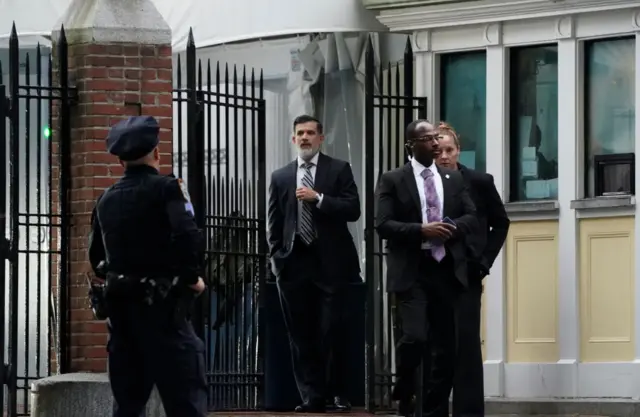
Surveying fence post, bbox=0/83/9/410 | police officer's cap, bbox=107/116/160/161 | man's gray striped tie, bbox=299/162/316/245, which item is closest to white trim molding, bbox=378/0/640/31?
man's gray striped tie, bbox=299/162/316/245

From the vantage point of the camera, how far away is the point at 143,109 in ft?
50.2

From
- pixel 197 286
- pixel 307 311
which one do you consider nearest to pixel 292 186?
pixel 307 311

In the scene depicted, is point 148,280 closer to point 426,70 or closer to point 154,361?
point 154,361

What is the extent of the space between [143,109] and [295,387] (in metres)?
2.54

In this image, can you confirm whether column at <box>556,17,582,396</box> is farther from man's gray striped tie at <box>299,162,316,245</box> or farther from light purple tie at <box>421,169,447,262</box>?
light purple tie at <box>421,169,447,262</box>

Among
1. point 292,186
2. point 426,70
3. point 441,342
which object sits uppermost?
point 426,70

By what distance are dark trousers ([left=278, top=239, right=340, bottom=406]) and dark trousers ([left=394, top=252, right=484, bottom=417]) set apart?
4.96ft

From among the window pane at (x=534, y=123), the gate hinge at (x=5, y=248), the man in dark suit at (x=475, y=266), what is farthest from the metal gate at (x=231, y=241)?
the window pane at (x=534, y=123)

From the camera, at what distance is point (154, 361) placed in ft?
37.7

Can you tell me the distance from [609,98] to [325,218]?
2789 mm

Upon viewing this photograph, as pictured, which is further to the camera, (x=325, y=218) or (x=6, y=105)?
(x=325, y=218)

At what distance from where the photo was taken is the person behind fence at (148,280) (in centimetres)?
1148

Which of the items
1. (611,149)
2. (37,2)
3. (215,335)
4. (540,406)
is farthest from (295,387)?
(37,2)

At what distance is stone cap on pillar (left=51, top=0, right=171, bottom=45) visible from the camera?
1526 centimetres
